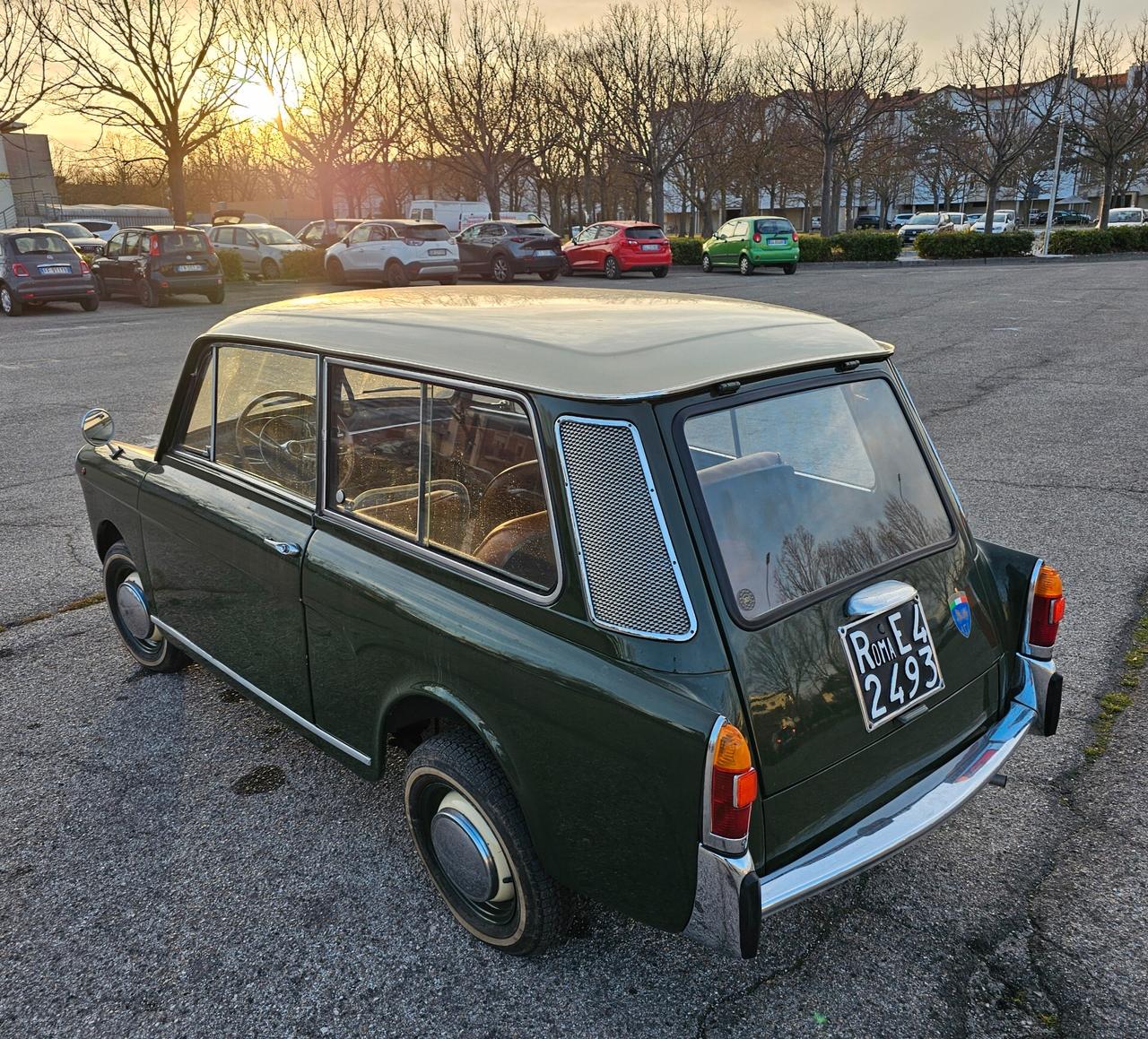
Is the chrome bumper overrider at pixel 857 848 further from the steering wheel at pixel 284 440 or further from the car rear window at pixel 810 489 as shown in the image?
the steering wheel at pixel 284 440

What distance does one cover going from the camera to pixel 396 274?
22125mm

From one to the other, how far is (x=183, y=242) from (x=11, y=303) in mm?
3606

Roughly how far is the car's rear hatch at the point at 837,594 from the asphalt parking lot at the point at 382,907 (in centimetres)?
51

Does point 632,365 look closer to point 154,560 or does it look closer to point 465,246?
point 154,560

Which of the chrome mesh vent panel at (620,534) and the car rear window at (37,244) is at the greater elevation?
the car rear window at (37,244)

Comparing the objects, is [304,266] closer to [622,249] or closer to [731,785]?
[622,249]

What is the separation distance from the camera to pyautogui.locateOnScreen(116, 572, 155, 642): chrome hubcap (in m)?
4.05

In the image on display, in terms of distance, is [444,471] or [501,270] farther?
[501,270]

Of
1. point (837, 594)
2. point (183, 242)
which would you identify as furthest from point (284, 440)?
point (183, 242)

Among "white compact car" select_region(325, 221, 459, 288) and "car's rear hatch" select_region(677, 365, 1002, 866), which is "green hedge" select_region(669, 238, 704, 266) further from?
"car's rear hatch" select_region(677, 365, 1002, 866)

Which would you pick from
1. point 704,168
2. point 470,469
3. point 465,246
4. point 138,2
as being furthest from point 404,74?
point 470,469

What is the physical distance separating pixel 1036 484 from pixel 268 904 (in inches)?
233

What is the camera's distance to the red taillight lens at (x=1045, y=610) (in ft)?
9.23

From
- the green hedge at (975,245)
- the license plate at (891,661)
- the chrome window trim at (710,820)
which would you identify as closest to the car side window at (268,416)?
the chrome window trim at (710,820)
